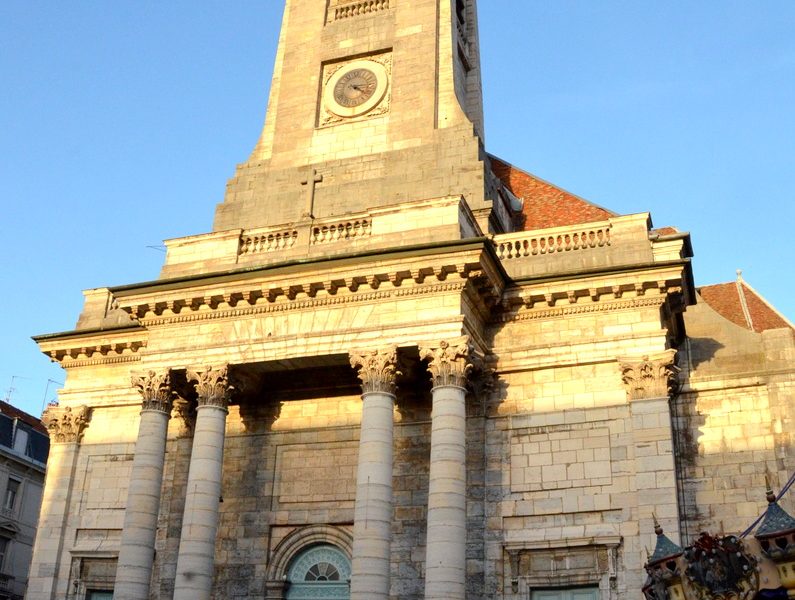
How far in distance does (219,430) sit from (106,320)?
6.45 metres

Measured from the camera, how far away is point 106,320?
963 inches

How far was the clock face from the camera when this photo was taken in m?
25.3

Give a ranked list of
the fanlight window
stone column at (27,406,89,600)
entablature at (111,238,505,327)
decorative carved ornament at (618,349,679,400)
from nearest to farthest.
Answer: decorative carved ornament at (618,349,679,400), entablature at (111,238,505,327), the fanlight window, stone column at (27,406,89,600)

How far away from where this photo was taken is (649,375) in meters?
18.5

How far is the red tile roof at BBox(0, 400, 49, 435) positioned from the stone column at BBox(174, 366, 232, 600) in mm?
25389

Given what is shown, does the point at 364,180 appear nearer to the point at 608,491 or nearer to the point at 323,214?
the point at 323,214

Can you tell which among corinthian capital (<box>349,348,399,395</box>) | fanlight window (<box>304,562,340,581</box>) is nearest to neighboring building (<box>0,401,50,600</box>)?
fanlight window (<box>304,562,340,581</box>)

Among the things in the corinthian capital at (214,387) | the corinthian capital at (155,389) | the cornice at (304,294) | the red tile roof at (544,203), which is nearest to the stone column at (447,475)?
the cornice at (304,294)

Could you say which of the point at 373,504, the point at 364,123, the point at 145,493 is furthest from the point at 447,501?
the point at 364,123

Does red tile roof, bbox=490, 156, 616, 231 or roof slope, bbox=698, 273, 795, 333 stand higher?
red tile roof, bbox=490, 156, 616, 231

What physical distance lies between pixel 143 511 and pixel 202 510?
1.66m

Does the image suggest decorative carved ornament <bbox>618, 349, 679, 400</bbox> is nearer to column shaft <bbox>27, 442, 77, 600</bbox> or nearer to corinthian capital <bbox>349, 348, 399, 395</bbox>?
corinthian capital <bbox>349, 348, 399, 395</bbox>

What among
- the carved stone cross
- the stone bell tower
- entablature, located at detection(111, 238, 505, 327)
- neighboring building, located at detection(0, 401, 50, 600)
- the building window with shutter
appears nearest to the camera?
entablature, located at detection(111, 238, 505, 327)

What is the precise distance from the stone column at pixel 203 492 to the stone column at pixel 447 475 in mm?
4403
